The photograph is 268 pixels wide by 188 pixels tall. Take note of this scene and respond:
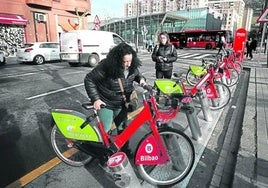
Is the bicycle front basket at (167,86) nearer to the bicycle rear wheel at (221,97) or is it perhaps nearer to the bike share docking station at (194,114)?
the bike share docking station at (194,114)

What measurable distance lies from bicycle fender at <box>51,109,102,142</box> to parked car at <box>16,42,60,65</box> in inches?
550

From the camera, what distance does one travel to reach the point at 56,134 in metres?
3.59

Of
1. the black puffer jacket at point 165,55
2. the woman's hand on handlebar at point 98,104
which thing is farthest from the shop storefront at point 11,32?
Answer: the woman's hand on handlebar at point 98,104

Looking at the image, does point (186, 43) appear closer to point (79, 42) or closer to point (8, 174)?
point (79, 42)

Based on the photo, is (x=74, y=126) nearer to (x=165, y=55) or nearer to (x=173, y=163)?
(x=173, y=163)

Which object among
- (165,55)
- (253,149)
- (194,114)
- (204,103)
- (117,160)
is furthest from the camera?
(165,55)

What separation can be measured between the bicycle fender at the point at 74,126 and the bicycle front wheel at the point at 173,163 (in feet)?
2.27

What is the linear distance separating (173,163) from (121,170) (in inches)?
32.2

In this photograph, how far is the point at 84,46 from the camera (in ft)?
45.7

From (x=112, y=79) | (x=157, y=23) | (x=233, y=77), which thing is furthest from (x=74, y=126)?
(x=157, y=23)

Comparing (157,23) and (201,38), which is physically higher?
(157,23)

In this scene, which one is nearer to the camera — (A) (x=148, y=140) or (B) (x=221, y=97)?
(A) (x=148, y=140)

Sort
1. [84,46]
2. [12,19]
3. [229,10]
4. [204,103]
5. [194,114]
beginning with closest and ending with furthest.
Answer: [194,114] < [204,103] < [84,46] < [12,19] < [229,10]

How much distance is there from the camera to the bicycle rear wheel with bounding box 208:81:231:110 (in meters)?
5.89
